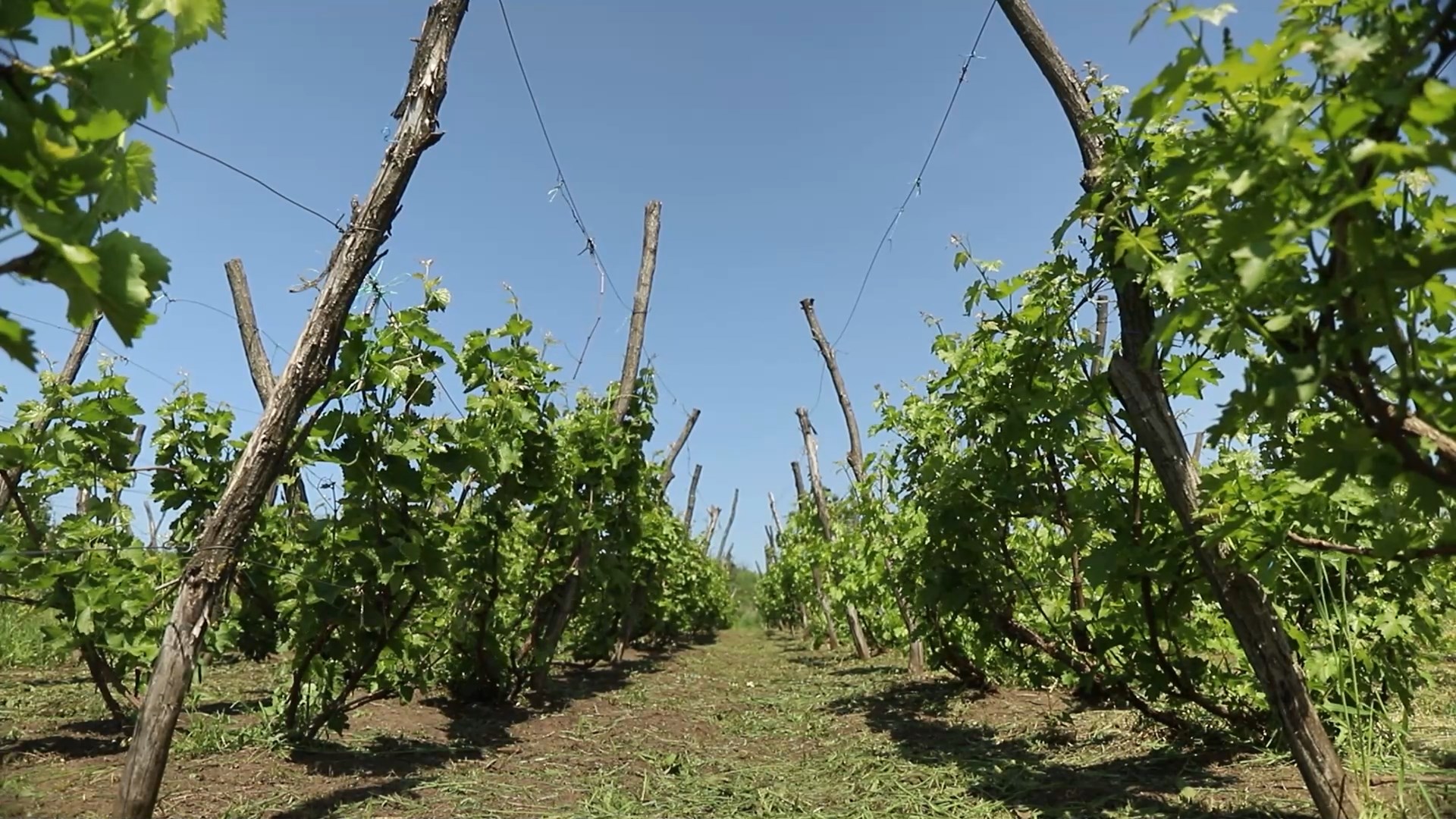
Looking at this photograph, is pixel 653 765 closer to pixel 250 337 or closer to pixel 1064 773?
pixel 1064 773

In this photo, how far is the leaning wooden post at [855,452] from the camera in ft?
27.6

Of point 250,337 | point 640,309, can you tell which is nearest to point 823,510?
point 640,309

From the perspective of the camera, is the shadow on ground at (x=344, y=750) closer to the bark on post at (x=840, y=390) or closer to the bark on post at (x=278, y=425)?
the bark on post at (x=278, y=425)

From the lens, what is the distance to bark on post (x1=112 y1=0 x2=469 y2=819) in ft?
9.73

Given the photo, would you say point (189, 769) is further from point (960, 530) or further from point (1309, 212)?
point (1309, 212)

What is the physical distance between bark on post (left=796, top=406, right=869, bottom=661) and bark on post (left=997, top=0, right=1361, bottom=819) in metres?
7.44

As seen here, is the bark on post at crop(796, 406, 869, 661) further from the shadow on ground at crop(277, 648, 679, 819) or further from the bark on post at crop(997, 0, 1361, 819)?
the bark on post at crop(997, 0, 1361, 819)

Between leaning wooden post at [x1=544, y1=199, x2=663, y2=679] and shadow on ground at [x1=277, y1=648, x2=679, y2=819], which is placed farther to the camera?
leaning wooden post at [x1=544, y1=199, x2=663, y2=679]

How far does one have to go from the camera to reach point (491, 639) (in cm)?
614

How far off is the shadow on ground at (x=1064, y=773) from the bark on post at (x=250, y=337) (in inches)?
183

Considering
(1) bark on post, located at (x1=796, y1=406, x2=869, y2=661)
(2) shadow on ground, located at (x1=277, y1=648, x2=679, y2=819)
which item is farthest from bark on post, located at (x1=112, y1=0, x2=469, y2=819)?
(1) bark on post, located at (x1=796, y1=406, x2=869, y2=661)

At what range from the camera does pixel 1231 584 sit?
2844 mm

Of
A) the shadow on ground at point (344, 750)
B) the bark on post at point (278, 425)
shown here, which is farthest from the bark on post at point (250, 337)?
the bark on post at point (278, 425)

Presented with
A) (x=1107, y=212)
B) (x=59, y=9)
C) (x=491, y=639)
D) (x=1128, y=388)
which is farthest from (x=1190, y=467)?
(x=491, y=639)
